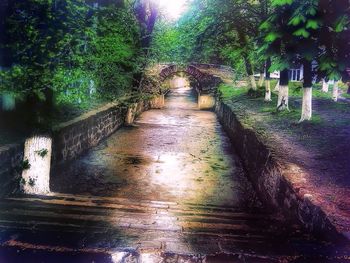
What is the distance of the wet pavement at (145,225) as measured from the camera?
2916mm

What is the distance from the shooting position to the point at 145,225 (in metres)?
4.23

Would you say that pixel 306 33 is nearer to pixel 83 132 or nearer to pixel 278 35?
pixel 278 35

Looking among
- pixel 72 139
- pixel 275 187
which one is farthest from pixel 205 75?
pixel 275 187

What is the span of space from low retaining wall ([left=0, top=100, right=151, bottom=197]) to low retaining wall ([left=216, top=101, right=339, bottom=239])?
4912 mm

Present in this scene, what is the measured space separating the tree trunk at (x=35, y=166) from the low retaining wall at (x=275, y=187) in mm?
4663

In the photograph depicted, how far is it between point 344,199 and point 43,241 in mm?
4018

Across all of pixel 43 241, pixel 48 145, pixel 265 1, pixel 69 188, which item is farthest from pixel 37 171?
pixel 265 1

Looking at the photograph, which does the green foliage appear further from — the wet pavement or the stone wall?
the stone wall

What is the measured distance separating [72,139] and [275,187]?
627cm

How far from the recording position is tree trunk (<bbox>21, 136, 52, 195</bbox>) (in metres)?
6.33

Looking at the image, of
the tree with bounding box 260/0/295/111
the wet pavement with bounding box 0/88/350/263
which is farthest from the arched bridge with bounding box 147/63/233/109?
the wet pavement with bounding box 0/88/350/263

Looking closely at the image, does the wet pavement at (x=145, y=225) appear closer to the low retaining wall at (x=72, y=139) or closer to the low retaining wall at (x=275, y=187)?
the low retaining wall at (x=275, y=187)

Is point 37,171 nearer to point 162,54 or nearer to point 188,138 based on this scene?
point 162,54

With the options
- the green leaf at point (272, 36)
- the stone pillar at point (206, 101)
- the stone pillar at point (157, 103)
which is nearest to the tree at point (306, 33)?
the green leaf at point (272, 36)
